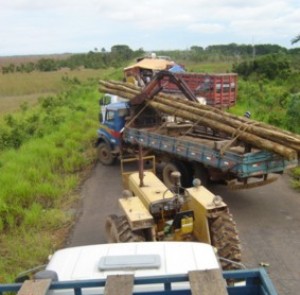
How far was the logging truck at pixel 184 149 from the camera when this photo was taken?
9.48m

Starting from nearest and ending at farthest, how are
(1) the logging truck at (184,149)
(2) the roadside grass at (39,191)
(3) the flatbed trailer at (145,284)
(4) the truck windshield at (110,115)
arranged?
(3) the flatbed trailer at (145,284)
(2) the roadside grass at (39,191)
(1) the logging truck at (184,149)
(4) the truck windshield at (110,115)

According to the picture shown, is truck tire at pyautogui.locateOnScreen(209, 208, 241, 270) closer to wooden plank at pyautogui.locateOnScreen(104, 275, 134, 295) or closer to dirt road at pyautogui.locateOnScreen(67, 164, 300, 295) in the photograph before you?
dirt road at pyautogui.locateOnScreen(67, 164, 300, 295)

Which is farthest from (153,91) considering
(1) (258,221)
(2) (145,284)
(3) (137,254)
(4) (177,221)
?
(2) (145,284)

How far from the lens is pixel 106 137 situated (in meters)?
14.0

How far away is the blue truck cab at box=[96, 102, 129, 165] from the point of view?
528 inches

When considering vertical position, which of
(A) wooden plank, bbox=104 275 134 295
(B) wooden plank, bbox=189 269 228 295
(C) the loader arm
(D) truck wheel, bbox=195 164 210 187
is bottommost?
(D) truck wheel, bbox=195 164 210 187

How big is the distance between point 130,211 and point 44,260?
7.41ft

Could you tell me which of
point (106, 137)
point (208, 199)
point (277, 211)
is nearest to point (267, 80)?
point (106, 137)

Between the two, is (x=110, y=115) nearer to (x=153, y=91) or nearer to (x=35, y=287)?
(x=153, y=91)

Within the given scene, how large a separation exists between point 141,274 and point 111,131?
10.3 meters

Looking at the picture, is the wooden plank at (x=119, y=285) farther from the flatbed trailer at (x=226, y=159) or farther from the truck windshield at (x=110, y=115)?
the truck windshield at (x=110, y=115)

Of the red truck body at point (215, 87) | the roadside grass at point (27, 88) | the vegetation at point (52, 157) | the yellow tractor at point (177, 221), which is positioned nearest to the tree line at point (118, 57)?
the roadside grass at point (27, 88)

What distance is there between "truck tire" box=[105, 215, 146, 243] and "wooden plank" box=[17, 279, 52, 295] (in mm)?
3302

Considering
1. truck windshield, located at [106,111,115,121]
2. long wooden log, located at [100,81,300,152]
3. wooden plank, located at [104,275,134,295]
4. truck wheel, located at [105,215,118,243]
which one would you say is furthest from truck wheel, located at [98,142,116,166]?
wooden plank, located at [104,275,134,295]
